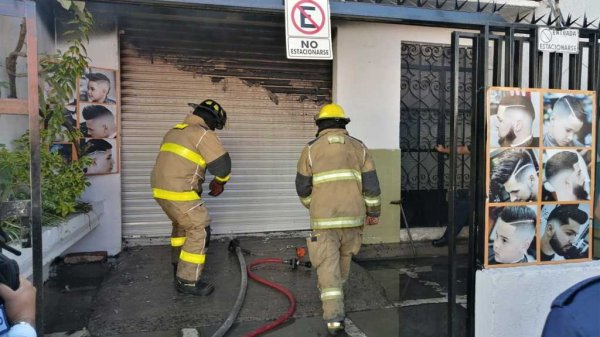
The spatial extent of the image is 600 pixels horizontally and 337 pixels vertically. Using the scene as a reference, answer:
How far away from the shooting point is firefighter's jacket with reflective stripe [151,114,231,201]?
4.47 meters

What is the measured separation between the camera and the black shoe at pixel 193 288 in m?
4.54

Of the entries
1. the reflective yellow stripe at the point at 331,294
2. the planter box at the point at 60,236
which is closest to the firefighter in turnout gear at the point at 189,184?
the planter box at the point at 60,236

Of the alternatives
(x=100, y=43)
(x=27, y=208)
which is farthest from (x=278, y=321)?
(x=100, y=43)

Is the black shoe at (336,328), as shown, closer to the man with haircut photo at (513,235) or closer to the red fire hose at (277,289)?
the red fire hose at (277,289)

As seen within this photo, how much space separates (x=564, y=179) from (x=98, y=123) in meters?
5.15

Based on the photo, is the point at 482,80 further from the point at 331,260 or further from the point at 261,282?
the point at 261,282

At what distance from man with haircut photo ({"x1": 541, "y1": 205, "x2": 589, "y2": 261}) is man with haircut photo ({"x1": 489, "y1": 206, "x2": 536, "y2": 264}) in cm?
14

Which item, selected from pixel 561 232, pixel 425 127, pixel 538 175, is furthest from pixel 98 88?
pixel 561 232

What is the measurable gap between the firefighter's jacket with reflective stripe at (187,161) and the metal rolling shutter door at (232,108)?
1.81 meters

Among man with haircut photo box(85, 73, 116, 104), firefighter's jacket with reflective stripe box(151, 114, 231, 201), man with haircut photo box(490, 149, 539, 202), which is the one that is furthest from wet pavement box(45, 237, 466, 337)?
man with haircut photo box(85, 73, 116, 104)

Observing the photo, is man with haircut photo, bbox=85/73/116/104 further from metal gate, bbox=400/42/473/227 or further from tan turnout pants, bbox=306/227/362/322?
metal gate, bbox=400/42/473/227

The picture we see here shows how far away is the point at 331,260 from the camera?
3914 mm

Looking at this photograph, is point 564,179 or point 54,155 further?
point 54,155

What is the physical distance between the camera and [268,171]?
6766 mm
